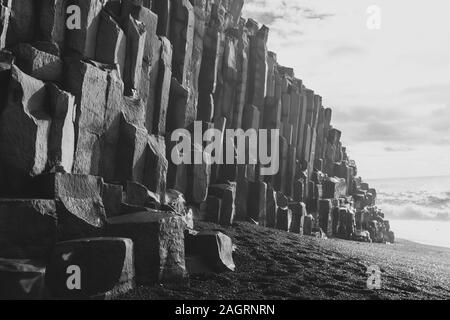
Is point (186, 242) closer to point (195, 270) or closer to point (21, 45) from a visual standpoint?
point (195, 270)

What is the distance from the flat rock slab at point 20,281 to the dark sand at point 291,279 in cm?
156

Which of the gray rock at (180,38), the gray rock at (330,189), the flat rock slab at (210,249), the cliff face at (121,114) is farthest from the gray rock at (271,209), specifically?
the flat rock slab at (210,249)

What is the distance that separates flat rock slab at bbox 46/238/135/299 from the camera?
8.30 metres

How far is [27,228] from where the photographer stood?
8.66m

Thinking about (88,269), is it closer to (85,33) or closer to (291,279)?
(291,279)

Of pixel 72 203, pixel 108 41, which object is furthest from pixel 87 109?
pixel 72 203

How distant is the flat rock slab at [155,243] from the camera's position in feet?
30.1

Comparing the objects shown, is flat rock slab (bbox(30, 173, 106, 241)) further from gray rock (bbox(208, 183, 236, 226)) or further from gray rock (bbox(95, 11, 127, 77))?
Result: gray rock (bbox(208, 183, 236, 226))

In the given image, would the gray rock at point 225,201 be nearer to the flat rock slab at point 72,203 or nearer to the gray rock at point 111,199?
the gray rock at point 111,199

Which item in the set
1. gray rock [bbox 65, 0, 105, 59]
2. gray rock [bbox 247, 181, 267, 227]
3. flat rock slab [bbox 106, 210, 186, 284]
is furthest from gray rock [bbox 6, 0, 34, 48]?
gray rock [bbox 247, 181, 267, 227]

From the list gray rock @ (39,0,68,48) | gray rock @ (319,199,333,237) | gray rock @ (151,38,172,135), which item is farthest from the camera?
gray rock @ (319,199,333,237)

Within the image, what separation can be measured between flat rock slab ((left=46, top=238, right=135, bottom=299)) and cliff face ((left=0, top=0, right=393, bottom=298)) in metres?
0.65

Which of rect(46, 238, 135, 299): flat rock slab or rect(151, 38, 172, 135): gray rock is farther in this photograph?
rect(151, 38, 172, 135): gray rock
